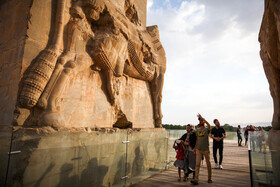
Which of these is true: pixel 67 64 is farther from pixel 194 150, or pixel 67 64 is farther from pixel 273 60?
pixel 273 60

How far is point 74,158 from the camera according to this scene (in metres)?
3.07

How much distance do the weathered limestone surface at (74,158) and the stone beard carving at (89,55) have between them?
0.40 m

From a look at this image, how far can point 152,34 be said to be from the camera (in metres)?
7.24

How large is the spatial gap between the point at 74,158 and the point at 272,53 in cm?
429

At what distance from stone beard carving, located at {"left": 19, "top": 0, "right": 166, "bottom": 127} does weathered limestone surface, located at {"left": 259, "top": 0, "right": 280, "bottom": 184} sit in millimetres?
3177

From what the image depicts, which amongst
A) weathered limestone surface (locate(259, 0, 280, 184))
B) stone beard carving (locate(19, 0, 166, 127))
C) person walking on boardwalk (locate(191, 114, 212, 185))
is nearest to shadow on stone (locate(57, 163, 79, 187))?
stone beard carving (locate(19, 0, 166, 127))

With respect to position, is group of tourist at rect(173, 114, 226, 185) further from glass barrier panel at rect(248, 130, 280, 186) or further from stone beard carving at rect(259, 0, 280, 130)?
stone beard carving at rect(259, 0, 280, 130)

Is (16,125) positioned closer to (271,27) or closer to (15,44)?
(15,44)

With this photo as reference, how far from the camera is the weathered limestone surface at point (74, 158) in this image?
2504 millimetres

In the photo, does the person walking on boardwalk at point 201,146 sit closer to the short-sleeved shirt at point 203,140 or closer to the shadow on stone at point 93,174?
the short-sleeved shirt at point 203,140

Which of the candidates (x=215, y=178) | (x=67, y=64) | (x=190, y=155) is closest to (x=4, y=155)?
(x=67, y=64)

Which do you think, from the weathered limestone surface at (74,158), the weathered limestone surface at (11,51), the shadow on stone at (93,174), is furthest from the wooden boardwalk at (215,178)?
the weathered limestone surface at (11,51)

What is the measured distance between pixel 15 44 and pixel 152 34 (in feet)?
16.0

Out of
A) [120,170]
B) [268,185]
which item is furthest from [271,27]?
[120,170]
